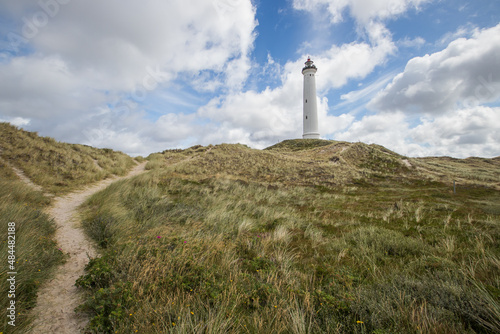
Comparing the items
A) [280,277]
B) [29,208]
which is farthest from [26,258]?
[280,277]

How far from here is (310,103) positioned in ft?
194

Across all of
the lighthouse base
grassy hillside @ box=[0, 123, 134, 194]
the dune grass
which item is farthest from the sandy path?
the lighthouse base

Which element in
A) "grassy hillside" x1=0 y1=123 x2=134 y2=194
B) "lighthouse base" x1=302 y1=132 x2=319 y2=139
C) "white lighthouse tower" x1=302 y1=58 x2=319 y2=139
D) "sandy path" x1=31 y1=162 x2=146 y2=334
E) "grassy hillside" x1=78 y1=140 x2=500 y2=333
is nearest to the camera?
"grassy hillside" x1=78 y1=140 x2=500 y2=333

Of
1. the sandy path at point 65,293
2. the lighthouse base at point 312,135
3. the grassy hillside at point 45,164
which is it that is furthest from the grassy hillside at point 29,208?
the lighthouse base at point 312,135

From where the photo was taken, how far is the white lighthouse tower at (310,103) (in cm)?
5906

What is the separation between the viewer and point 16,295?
2.63 meters

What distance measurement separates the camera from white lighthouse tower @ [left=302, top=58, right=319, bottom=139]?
5906 centimetres

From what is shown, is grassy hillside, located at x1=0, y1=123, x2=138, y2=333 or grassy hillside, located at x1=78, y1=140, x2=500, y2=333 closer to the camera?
grassy hillside, located at x1=78, y1=140, x2=500, y2=333

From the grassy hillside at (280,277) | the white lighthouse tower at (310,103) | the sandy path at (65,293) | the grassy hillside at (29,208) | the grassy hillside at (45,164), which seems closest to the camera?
the grassy hillside at (280,277)

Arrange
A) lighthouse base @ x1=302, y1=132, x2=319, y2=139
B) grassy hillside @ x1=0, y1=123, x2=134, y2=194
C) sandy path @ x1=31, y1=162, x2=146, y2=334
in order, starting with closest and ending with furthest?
1. sandy path @ x1=31, y1=162, x2=146, y2=334
2. grassy hillside @ x1=0, y1=123, x2=134, y2=194
3. lighthouse base @ x1=302, y1=132, x2=319, y2=139

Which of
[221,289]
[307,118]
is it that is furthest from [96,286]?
[307,118]

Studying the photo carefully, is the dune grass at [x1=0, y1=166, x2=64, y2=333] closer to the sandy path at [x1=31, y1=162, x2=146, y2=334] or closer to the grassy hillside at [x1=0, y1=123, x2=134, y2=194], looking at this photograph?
the sandy path at [x1=31, y1=162, x2=146, y2=334]

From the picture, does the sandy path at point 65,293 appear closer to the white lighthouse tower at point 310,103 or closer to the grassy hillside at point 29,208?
the grassy hillside at point 29,208

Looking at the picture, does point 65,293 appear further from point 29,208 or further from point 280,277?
point 29,208
